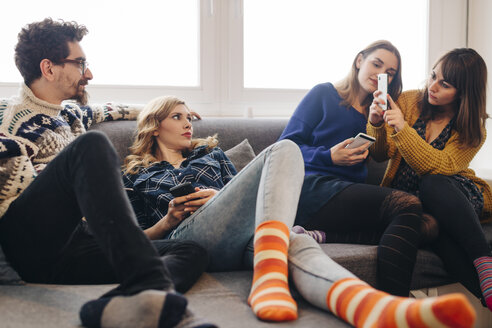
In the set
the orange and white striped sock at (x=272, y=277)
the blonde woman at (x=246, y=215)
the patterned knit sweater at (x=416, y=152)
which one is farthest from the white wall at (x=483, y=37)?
the orange and white striped sock at (x=272, y=277)

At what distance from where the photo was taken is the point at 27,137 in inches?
53.6

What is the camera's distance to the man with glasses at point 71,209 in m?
0.89

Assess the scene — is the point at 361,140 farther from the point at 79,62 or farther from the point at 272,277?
the point at 79,62

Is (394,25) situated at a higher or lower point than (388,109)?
higher

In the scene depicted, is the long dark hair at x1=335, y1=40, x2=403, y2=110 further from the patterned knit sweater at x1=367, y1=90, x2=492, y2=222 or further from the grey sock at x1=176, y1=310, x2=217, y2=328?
the grey sock at x1=176, y1=310, x2=217, y2=328

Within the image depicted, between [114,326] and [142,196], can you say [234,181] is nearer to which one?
[142,196]

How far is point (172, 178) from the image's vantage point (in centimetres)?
157

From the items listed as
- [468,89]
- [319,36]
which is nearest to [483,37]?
[319,36]

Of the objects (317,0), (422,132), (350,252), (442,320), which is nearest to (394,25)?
(317,0)

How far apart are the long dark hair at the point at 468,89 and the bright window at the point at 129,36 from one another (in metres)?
1.34

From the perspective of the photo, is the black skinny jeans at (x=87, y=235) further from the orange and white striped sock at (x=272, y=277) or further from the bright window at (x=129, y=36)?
the bright window at (x=129, y=36)

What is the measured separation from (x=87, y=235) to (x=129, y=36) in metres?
1.47

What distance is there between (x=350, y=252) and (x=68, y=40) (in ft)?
3.78

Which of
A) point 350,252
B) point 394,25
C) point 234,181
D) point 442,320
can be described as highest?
point 394,25
